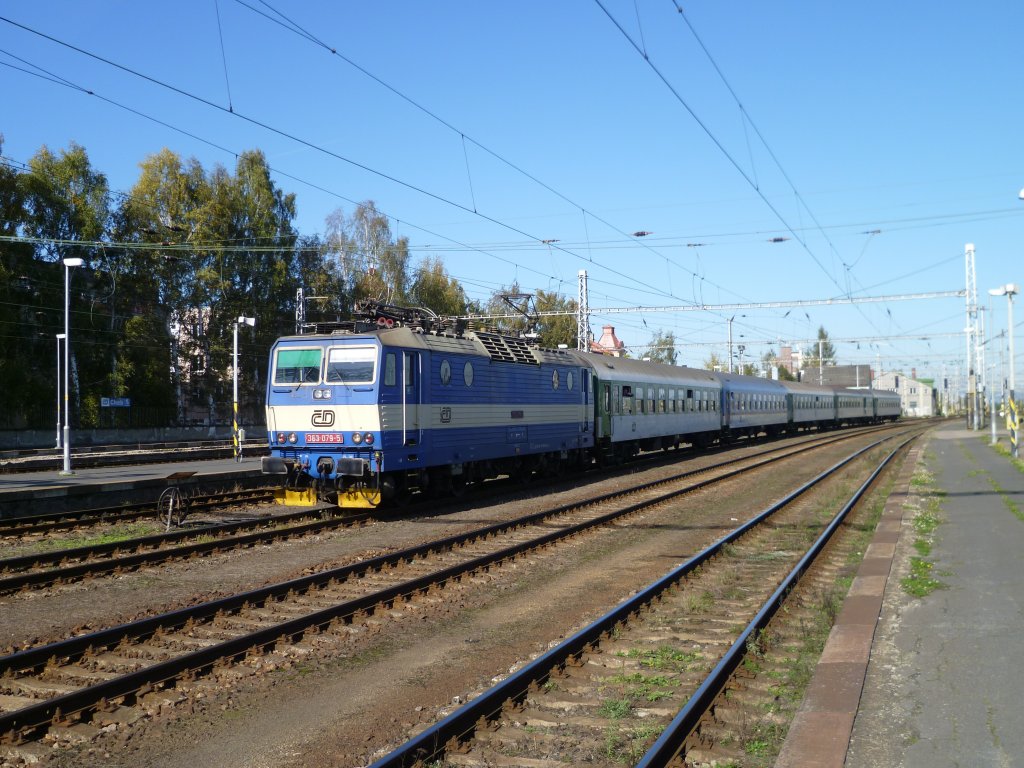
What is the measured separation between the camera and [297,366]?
53.6 feet

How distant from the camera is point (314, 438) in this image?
1597cm

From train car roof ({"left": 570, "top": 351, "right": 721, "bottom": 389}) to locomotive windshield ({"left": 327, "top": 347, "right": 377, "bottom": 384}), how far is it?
418 inches

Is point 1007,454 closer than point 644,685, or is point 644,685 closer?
point 644,685

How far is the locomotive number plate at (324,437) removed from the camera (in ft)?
51.5

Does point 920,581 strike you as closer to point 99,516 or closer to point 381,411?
point 381,411

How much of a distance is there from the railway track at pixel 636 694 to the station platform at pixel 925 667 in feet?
1.87

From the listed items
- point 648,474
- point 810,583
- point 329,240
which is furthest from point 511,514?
point 329,240

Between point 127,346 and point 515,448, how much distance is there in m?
32.9

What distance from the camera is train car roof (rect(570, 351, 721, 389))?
27.1 m

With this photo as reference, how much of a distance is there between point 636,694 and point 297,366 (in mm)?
11179

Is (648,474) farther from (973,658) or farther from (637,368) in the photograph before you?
(973,658)

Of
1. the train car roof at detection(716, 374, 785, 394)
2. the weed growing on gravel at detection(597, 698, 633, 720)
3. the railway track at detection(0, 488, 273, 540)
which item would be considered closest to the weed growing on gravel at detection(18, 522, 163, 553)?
the railway track at detection(0, 488, 273, 540)

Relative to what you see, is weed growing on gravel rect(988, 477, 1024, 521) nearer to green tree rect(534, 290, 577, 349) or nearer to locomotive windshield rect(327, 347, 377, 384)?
locomotive windshield rect(327, 347, 377, 384)

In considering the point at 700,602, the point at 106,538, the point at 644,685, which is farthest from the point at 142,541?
the point at 644,685
